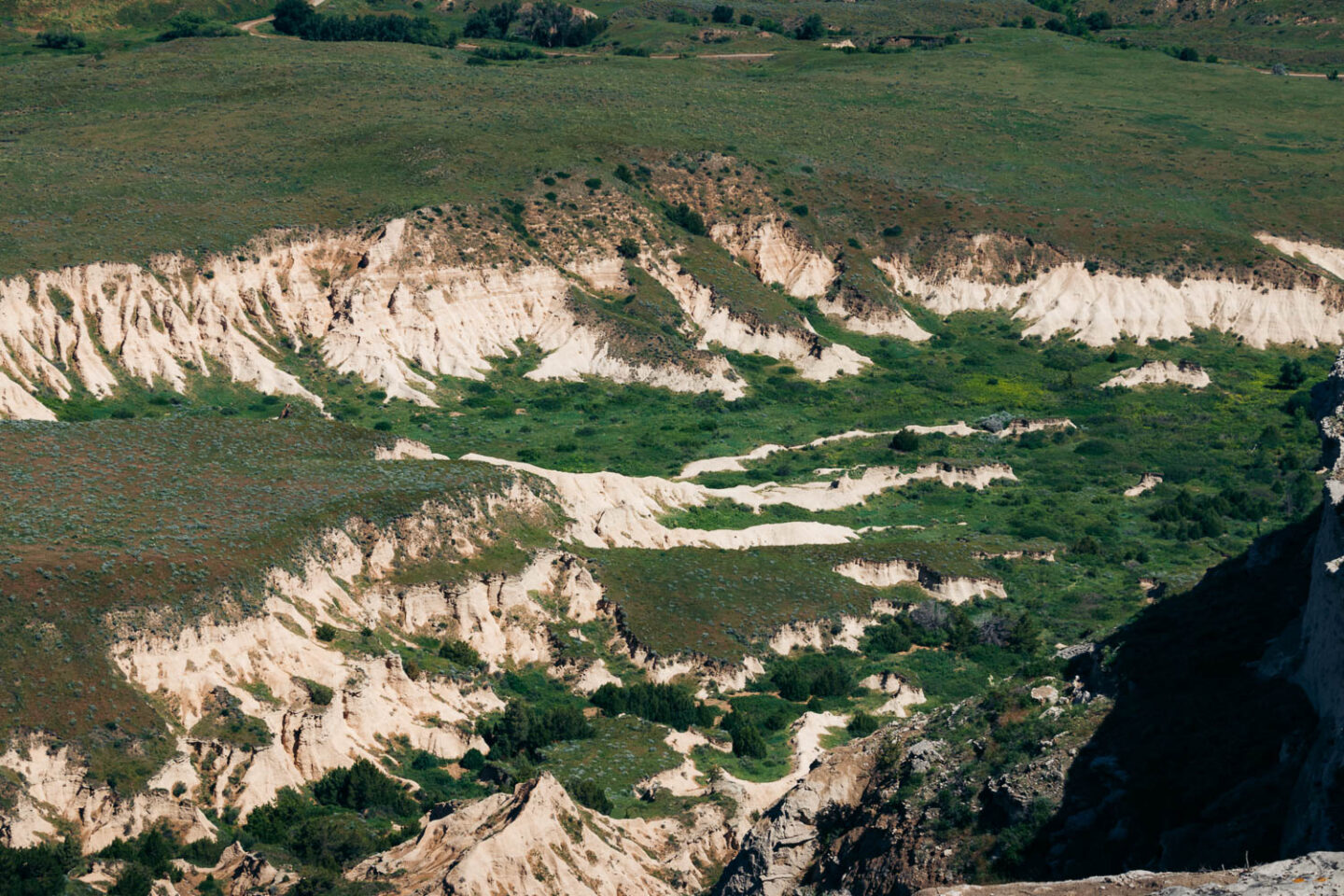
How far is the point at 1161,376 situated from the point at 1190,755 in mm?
110520

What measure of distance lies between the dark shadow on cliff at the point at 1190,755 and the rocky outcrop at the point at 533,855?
61.1 feet

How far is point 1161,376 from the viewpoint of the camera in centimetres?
15725

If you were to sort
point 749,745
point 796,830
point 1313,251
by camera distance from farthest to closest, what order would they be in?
point 1313,251, point 749,745, point 796,830

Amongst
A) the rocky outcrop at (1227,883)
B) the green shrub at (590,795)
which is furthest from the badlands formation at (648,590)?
the rocky outcrop at (1227,883)

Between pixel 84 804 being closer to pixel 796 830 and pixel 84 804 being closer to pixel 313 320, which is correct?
pixel 796 830

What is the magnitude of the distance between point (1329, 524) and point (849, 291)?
116980mm

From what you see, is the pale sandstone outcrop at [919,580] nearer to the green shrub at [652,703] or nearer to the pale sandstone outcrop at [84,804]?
the green shrub at [652,703]

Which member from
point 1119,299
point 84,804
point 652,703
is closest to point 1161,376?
point 1119,299

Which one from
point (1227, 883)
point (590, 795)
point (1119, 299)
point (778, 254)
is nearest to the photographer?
point (1227, 883)

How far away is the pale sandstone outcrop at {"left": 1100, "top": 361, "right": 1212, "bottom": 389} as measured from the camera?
15650cm

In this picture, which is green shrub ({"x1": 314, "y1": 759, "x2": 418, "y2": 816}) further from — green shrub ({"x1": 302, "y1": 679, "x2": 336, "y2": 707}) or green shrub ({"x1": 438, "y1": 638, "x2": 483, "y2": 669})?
green shrub ({"x1": 438, "y1": 638, "x2": 483, "y2": 669})

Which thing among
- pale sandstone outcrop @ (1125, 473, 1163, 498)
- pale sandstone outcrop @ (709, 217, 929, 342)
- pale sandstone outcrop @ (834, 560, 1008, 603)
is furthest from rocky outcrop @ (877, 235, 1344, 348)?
pale sandstone outcrop @ (834, 560, 1008, 603)

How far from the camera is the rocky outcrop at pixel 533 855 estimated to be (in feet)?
205

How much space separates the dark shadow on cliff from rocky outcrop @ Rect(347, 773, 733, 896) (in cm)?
1862
